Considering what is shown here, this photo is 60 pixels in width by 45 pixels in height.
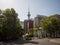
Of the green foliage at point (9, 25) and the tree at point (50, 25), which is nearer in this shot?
the green foliage at point (9, 25)

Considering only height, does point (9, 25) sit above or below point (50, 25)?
above

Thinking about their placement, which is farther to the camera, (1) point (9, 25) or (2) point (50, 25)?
(2) point (50, 25)

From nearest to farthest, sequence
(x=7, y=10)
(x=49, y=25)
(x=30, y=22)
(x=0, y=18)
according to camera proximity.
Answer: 1. (x=0, y=18)
2. (x=7, y=10)
3. (x=49, y=25)
4. (x=30, y=22)

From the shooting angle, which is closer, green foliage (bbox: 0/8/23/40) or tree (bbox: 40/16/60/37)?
green foliage (bbox: 0/8/23/40)

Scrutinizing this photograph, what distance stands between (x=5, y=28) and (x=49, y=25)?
20.7 metres

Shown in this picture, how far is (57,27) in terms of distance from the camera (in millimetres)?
61062

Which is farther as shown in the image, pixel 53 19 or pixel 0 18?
pixel 53 19

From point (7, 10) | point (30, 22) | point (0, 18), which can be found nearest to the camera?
point (0, 18)

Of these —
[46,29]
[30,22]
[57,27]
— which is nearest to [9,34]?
[46,29]

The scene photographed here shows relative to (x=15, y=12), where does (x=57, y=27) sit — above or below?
below

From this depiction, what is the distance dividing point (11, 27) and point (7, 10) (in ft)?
19.8

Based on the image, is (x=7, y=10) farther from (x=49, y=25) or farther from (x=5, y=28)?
(x=49, y=25)

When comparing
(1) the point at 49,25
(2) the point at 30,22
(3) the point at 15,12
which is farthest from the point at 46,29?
(2) the point at 30,22

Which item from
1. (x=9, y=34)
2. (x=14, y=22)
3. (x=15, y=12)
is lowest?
(x=9, y=34)
